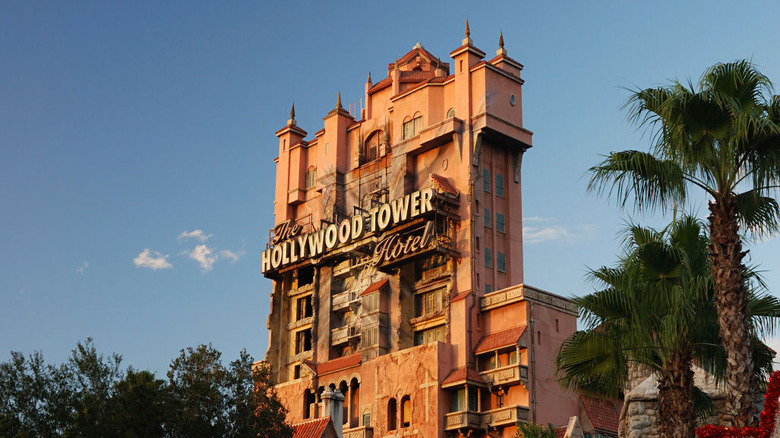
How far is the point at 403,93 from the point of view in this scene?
7006 cm

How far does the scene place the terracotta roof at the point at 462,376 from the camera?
5781cm

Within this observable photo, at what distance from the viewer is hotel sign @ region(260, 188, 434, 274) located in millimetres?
62812

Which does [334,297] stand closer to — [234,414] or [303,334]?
[303,334]

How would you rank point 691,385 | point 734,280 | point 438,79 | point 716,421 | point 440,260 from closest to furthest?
point 734,280 → point 691,385 → point 716,421 → point 440,260 → point 438,79

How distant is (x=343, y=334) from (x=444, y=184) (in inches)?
499

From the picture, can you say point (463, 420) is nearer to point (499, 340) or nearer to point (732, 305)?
point (499, 340)

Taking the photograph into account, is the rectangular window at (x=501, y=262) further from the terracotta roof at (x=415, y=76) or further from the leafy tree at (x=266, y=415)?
the leafy tree at (x=266, y=415)

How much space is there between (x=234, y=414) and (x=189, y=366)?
2555 millimetres

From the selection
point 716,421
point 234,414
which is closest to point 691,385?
point 716,421

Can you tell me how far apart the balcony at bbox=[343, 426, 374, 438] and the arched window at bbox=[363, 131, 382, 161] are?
65.6 feet

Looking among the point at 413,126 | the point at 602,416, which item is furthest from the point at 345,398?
the point at 413,126

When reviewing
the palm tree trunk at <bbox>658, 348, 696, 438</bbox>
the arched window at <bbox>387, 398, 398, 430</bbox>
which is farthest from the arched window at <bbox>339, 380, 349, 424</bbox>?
the palm tree trunk at <bbox>658, 348, 696, 438</bbox>

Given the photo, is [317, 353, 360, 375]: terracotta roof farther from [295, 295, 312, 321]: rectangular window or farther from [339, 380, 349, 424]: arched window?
[295, 295, 312, 321]: rectangular window

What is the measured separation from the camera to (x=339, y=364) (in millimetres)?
66438
